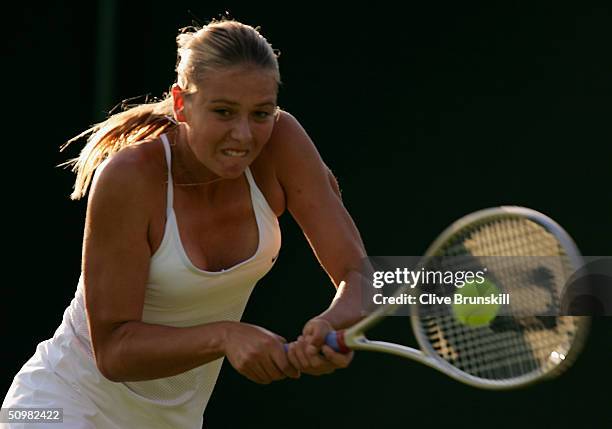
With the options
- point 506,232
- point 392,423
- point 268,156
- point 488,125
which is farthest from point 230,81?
point 392,423

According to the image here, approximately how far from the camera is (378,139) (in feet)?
14.2

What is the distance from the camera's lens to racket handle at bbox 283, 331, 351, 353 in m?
2.39

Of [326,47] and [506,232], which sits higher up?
[326,47]

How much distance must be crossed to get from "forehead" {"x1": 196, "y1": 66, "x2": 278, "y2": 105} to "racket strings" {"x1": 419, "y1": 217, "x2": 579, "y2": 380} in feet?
1.65

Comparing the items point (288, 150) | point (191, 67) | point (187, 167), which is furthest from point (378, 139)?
point (191, 67)

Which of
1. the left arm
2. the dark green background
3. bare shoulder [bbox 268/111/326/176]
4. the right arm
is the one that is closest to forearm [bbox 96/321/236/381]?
the right arm

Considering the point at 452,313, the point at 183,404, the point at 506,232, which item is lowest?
the point at 183,404

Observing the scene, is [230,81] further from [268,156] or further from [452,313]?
[452,313]

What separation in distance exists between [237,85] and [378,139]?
1.86 m

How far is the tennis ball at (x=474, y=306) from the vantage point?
2.44 meters

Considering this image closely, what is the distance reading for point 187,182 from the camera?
2693 millimetres

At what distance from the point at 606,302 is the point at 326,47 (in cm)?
134

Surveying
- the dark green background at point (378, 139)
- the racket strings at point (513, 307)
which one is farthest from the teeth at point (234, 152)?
Answer: the dark green background at point (378, 139)

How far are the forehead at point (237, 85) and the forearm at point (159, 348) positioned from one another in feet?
1.53
